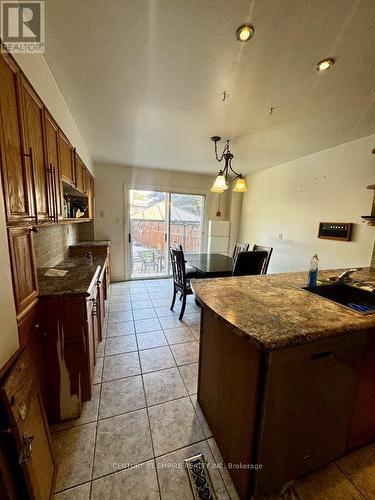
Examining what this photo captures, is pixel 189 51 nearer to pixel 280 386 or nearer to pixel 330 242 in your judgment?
pixel 280 386

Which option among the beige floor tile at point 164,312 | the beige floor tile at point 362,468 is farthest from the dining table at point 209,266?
the beige floor tile at point 362,468

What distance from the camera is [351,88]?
1.62 metres

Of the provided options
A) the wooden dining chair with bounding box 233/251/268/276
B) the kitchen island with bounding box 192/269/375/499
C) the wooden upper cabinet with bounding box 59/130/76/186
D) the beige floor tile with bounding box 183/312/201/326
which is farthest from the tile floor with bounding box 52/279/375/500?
the wooden upper cabinet with bounding box 59/130/76/186

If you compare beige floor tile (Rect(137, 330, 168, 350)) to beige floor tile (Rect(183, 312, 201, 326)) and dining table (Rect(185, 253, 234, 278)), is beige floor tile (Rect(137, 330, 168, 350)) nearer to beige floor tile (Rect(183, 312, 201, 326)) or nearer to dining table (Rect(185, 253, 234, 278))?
beige floor tile (Rect(183, 312, 201, 326))

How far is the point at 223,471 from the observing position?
1152mm

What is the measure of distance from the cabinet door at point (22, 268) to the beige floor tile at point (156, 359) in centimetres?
121

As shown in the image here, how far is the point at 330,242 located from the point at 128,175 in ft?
12.5

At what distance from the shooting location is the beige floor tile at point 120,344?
2.15m

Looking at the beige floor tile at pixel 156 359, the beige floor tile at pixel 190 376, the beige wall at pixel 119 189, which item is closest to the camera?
the beige floor tile at pixel 190 376

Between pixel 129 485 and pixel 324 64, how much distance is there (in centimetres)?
281

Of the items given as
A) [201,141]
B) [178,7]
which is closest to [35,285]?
[178,7]

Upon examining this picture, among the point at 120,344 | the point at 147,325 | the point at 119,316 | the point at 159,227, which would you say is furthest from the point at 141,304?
the point at 159,227

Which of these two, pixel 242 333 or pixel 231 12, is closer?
pixel 242 333

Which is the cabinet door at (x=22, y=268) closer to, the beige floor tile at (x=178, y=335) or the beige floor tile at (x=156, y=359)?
the beige floor tile at (x=156, y=359)
